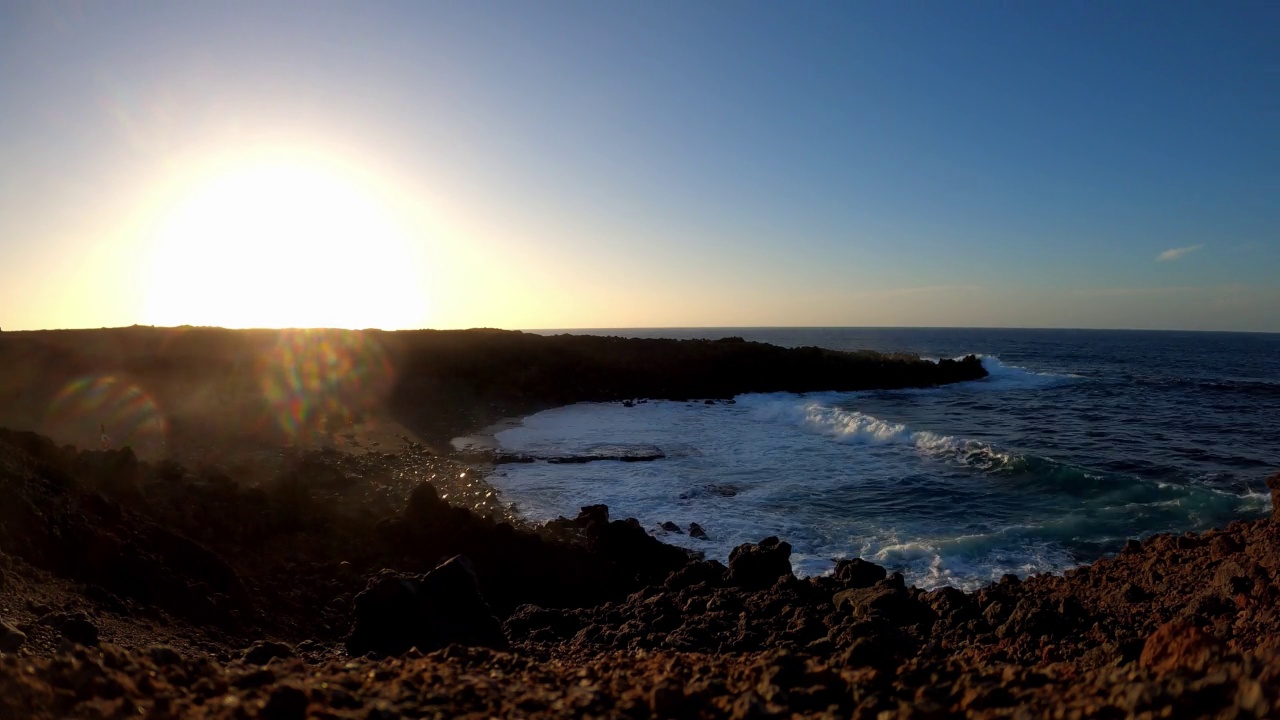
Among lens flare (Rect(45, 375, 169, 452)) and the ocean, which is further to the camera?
lens flare (Rect(45, 375, 169, 452))

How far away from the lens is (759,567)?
8.44 m

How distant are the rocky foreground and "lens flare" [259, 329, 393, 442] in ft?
40.0

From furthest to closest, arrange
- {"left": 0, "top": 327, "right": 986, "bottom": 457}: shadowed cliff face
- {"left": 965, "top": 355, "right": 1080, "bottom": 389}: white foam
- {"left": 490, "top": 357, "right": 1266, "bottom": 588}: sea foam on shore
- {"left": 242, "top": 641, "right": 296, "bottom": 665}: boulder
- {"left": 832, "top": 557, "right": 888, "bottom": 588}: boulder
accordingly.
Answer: {"left": 965, "top": 355, "right": 1080, "bottom": 389}: white foam, {"left": 0, "top": 327, "right": 986, "bottom": 457}: shadowed cliff face, {"left": 490, "top": 357, "right": 1266, "bottom": 588}: sea foam on shore, {"left": 832, "top": 557, "right": 888, "bottom": 588}: boulder, {"left": 242, "top": 641, "right": 296, "bottom": 665}: boulder

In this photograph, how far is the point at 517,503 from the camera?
14.3 meters

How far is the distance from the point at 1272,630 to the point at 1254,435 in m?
22.7

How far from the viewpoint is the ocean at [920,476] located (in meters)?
11.6

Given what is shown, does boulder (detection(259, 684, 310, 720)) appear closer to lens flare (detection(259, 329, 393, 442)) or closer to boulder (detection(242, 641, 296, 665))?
boulder (detection(242, 641, 296, 665))

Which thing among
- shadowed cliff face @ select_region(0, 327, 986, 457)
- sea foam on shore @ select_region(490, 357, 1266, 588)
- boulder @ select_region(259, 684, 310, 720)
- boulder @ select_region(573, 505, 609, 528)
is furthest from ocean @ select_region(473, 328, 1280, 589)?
boulder @ select_region(259, 684, 310, 720)

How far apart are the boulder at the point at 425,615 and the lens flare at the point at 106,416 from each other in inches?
539

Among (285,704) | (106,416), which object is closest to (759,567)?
(285,704)

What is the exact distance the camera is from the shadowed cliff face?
21484mm

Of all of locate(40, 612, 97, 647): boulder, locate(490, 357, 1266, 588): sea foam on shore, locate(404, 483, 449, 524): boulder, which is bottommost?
locate(490, 357, 1266, 588): sea foam on shore

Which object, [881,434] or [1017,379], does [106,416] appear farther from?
[1017,379]

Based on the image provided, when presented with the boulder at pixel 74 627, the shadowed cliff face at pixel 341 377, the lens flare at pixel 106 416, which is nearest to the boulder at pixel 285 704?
the boulder at pixel 74 627
